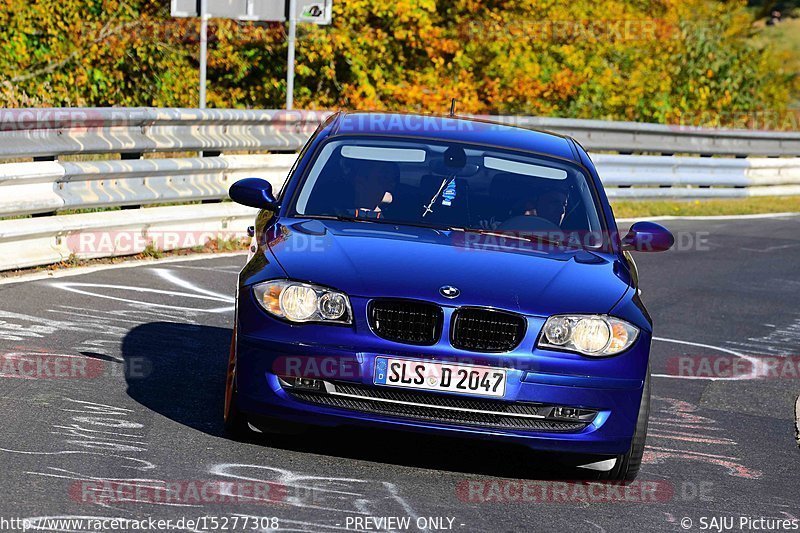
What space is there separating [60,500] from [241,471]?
850mm

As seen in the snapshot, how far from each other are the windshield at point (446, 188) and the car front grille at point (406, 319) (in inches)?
44.6

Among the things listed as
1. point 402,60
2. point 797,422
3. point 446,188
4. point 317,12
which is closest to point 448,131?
point 446,188

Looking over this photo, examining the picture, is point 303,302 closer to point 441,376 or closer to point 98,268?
point 441,376

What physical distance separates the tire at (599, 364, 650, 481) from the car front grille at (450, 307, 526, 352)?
25.8 inches

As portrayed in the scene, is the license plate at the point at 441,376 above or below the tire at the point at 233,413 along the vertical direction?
above

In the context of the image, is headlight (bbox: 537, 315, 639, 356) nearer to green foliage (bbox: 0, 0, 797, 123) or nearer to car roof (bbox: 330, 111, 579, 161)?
car roof (bbox: 330, 111, 579, 161)

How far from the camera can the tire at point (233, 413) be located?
19.7 ft

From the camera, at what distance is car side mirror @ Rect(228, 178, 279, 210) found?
23.1ft

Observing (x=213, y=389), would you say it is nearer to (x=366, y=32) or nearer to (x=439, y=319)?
(x=439, y=319)

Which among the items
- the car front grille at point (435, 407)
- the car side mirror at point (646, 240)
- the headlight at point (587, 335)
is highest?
the car side mirror at point (646, 240)

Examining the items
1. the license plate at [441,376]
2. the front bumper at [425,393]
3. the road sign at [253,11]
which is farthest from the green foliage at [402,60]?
the license plate at [441,376]

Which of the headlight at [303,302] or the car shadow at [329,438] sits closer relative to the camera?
the headlight at [303,302]

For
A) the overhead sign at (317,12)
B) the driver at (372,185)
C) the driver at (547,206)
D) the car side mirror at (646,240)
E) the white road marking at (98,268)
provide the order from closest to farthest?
the driver at (372,185)
the driver at (547,206)
the car side mirror at (646,240)
the white road marking at (98,268)
the overhead sign at (317,12)

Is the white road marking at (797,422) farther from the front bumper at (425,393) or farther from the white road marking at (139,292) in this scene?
the white road marking at (139,292)
